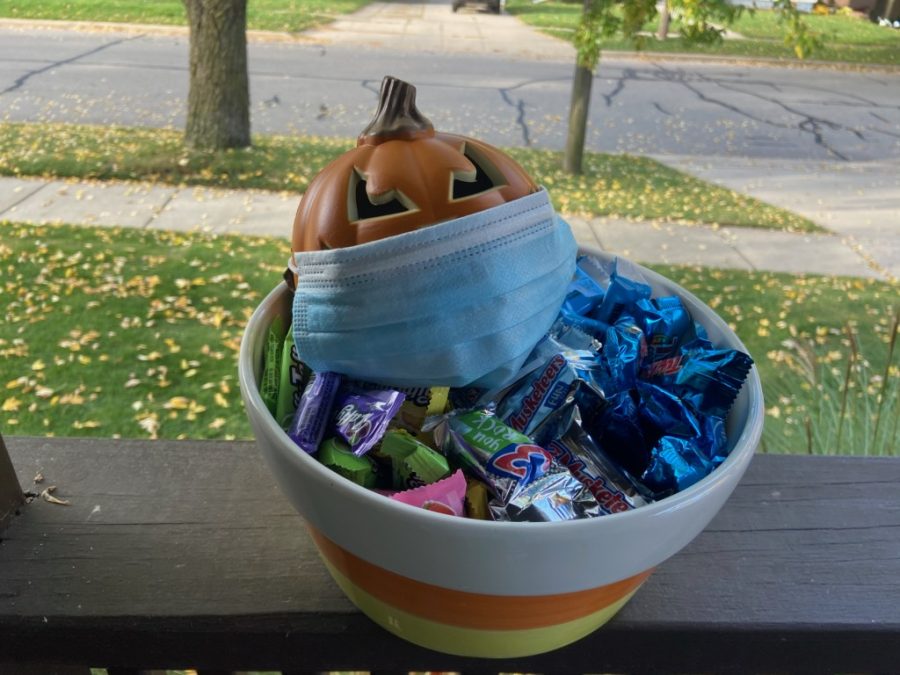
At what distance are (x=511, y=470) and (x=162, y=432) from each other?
214cm

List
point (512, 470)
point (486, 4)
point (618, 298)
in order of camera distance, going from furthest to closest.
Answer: point (486, 4)
point (618, 298)
point (512, 470)

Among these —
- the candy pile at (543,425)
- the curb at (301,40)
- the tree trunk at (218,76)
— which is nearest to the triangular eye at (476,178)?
the candy pile at (543,425)

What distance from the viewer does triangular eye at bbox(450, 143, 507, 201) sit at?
0.76 metres

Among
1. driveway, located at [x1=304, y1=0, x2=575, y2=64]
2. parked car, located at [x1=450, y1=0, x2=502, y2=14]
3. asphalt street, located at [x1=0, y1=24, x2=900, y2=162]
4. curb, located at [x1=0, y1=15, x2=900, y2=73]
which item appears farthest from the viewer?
parked car, located at [x1=450, y1=0, x2=502, y2=14]

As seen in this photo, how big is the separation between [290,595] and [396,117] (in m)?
0.53

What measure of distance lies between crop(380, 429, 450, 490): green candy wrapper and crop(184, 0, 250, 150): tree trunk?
210 inches

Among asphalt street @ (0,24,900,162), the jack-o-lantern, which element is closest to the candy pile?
→ the jack-o-lantern

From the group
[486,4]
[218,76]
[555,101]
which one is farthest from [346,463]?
[486,4]

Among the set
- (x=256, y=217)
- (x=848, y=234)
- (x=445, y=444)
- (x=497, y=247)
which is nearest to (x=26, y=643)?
(x=445, y=444)

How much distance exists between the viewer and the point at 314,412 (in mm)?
704

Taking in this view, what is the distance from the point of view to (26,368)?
9.21ft

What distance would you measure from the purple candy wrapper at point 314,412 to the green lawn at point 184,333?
139cm

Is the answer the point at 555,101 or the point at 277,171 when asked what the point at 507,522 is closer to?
the point at 277,171

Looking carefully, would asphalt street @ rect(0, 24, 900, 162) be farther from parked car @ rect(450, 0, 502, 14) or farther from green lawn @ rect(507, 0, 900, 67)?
parked car @ rect(450, 0, 502, 14)
